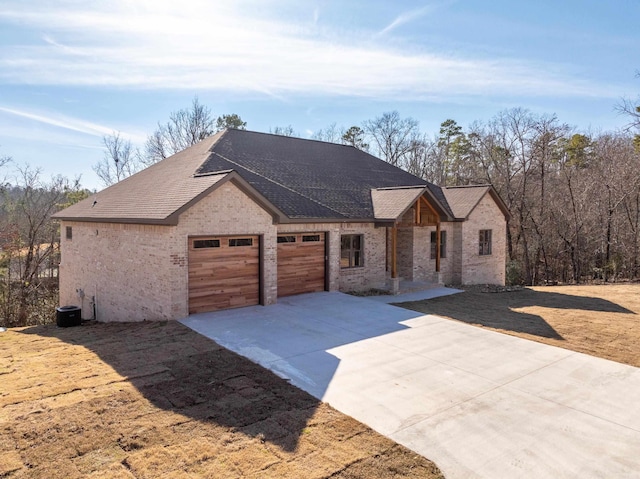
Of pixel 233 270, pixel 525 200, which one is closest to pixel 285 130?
pixel 525 200

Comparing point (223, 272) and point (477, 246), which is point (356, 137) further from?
point (223, 272)

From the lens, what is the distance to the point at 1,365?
8203 mm

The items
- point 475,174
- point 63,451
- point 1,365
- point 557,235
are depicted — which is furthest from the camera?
point 475,174

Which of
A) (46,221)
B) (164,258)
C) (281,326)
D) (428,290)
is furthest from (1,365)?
(46,221)

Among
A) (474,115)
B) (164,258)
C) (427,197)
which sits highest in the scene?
(474,115)

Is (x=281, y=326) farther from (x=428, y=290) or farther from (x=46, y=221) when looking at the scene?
(x=46, y=221)

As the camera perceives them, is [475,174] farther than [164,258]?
Yes

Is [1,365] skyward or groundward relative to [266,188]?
groundward

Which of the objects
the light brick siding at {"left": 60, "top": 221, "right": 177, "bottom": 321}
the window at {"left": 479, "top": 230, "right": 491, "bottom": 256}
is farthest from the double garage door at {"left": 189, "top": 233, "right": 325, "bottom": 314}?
the window at {"left": 479, "top": 230, "right": 491, "bottom": 256}

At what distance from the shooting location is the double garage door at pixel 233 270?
1159cm

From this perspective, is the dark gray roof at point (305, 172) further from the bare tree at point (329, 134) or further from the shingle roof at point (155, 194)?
the bare tree at point (329, 134)

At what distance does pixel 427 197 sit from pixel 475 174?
2103 cm

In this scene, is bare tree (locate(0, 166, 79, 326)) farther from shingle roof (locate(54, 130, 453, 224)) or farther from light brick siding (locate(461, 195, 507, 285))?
light brick siding (locate(461, 195, 507, 285))

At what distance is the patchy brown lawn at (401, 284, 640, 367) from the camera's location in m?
9.95
